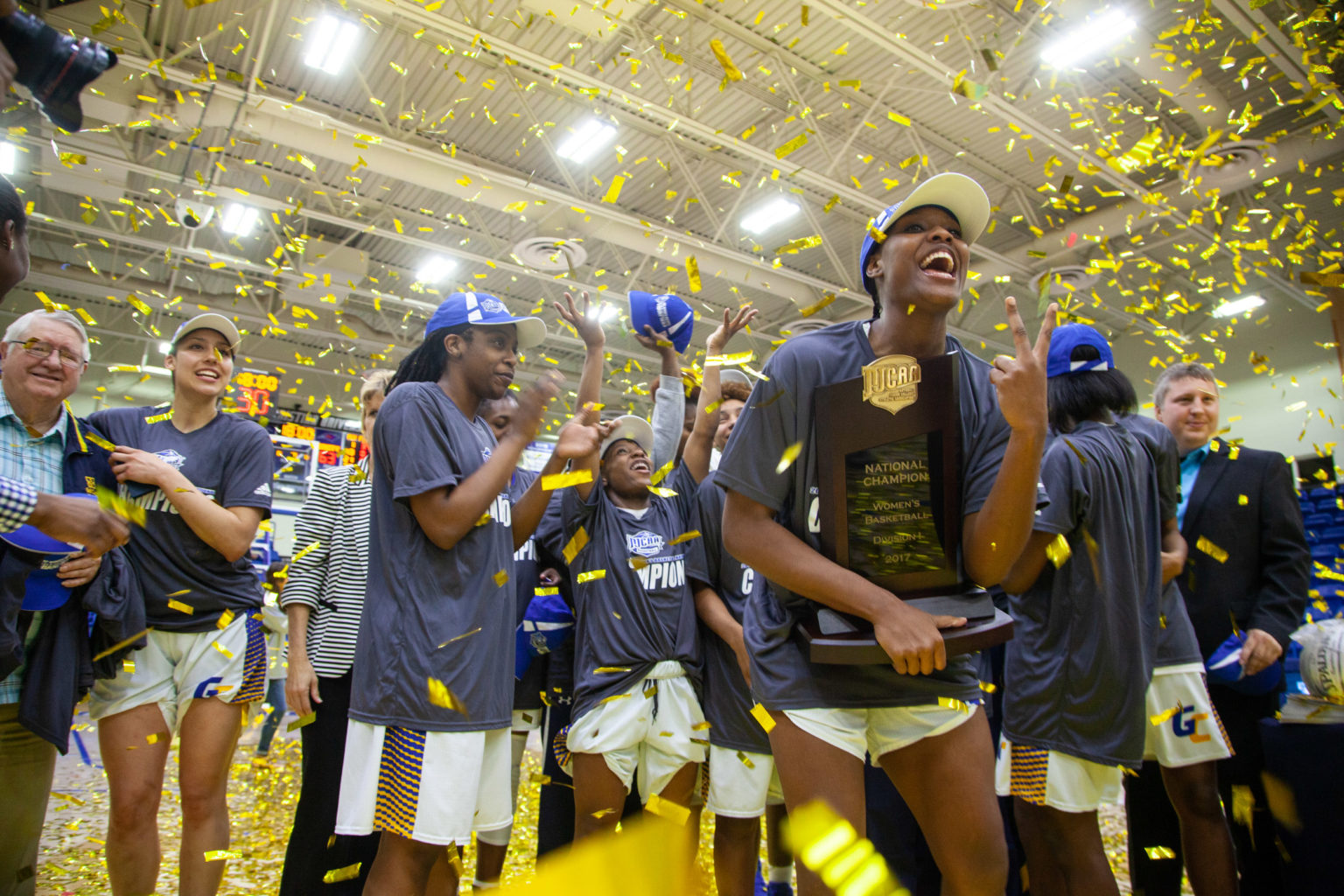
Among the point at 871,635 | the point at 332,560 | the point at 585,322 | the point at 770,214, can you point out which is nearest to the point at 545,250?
the point at 770,214

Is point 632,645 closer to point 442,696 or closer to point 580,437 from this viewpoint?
point 580,437

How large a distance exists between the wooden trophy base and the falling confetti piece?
0.92ft

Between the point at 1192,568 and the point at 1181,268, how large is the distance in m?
11.3

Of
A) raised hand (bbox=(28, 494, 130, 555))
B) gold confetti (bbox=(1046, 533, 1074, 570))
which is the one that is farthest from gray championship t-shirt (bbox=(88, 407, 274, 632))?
gold confetti (bbox=(1046, 533, 1074, 570))

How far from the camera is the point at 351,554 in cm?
256

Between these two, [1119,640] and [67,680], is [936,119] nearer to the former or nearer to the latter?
[1119,640]

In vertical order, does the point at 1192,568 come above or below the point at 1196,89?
below

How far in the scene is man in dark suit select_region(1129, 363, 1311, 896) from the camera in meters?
2.63

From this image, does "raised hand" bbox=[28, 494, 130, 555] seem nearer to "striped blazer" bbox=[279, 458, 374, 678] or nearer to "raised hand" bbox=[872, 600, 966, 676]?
"striped blazer" bbox=[279, 458, 374, 678]

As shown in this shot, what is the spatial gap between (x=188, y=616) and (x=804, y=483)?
1903 mm

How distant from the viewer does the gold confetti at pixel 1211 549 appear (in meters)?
2.85

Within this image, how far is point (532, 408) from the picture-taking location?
1.86 m

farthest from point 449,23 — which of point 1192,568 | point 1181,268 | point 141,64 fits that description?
point 1181,268

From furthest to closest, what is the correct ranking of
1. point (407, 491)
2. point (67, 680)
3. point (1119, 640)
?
point (67, 680) → point (1119, 640) → point (407, 491)
